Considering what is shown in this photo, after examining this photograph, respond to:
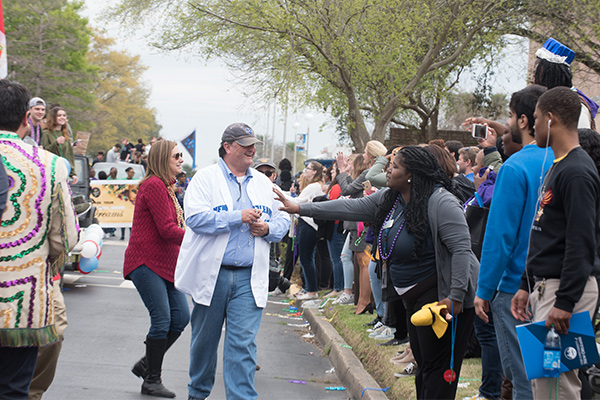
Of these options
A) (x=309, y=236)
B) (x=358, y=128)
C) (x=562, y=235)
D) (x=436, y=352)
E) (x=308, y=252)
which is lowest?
(x=308, y=252)

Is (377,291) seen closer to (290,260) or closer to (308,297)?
(308,297)

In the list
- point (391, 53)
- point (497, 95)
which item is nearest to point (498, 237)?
point (391, 53)

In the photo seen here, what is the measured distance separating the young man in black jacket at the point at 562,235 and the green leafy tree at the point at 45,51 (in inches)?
1638

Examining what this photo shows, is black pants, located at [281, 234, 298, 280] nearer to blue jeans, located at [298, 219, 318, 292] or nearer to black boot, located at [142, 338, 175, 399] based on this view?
A: blue jeans, located at [298, 219, 318, 292]

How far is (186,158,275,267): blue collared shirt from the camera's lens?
196 inches

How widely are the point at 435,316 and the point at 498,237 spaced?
2.63 ft

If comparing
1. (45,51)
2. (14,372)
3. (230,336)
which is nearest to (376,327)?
(230,336)

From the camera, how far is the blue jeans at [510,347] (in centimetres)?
396

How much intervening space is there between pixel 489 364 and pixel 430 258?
4.23 ft

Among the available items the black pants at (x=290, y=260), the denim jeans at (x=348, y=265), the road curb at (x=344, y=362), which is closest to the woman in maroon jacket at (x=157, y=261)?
the road curb at (x=344, y=362)

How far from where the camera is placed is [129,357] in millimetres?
7406

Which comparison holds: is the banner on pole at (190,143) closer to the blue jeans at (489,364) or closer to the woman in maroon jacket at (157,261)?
the woman in maroon jacket at (157,261)

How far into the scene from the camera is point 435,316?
14.9ft

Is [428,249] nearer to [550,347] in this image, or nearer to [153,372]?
[550,347]
